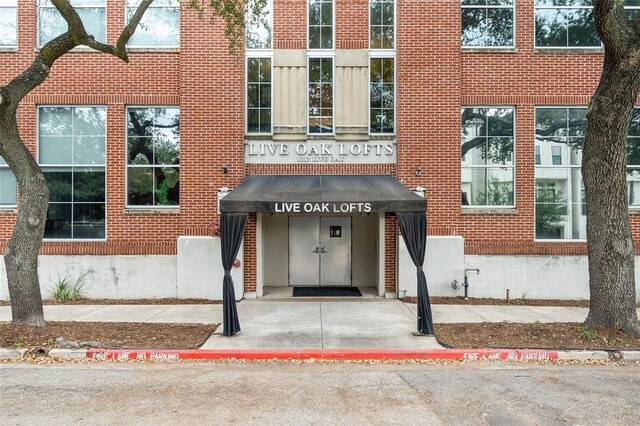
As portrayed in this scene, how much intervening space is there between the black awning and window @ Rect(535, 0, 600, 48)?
611 centimetres

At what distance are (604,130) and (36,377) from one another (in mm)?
9567

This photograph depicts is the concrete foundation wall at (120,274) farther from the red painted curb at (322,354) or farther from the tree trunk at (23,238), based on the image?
the red painted curb at (322,354)

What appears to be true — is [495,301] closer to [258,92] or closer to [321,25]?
[258,92]

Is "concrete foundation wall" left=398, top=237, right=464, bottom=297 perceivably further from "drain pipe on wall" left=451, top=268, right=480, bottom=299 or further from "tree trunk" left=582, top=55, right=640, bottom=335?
"tree trunk" left=582, top=55, right=640, bottom=335

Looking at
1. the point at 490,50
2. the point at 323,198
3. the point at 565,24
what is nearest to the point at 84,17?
the point at 323,198

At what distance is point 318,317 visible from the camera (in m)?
8.46

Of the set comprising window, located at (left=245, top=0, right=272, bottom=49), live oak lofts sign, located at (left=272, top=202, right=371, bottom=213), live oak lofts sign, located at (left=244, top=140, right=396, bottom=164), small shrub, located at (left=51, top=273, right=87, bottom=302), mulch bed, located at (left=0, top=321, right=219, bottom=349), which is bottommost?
mulch bed, located at (left=0, top=321, right=219, bottom=349)

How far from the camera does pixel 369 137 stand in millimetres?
10633

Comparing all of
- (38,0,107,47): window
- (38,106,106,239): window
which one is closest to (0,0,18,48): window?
(38,0,107,47): window

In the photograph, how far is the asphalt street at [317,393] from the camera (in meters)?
4.40

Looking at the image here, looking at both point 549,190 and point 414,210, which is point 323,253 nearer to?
point 414,210

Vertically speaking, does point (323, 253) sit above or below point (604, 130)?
below

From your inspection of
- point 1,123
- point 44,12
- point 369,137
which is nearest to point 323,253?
point 369,137

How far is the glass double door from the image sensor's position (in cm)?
1177
